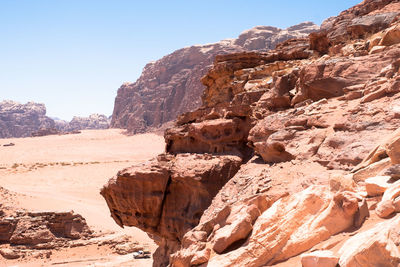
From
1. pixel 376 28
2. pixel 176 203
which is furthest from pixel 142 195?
pixel 376 28

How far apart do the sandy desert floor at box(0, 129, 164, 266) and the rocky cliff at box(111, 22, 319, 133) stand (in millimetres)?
7169

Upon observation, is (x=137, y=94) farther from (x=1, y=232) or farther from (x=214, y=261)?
(x=214, y=261)

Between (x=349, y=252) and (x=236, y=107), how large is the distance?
6731 millimetres

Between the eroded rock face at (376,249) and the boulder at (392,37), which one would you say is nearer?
the eroded rock face at (376,249)

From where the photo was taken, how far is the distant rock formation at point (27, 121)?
322 feet

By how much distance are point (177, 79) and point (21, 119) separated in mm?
56597

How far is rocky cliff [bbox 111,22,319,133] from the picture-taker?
2793 inches

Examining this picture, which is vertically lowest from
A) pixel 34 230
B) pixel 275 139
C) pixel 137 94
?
pixel 34 230

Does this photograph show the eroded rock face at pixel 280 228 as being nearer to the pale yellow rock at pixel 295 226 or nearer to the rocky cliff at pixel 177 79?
the pale yellow rock at pixel 295 226

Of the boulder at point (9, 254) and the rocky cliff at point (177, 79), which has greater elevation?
the rocky cliff at point (177, 79)

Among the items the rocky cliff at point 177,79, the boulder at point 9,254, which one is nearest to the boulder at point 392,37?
the boulder at point 9,254

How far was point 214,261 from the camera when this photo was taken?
403 cm

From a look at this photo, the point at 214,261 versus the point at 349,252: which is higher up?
the point at 349,252

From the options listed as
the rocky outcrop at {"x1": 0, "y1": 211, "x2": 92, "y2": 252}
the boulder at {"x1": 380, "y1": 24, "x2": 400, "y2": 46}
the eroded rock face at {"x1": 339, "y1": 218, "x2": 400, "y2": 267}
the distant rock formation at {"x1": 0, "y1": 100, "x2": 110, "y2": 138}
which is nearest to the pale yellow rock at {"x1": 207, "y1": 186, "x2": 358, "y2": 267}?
the eroded rock face at {"x1": 339, "y1": 218, "x2": 400, "y2": 267}
